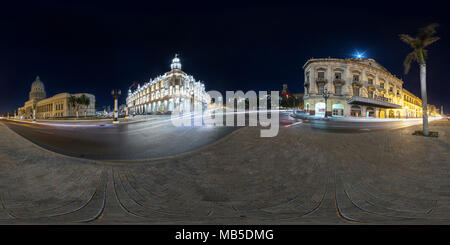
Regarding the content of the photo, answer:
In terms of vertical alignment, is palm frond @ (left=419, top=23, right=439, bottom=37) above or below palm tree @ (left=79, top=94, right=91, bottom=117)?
below

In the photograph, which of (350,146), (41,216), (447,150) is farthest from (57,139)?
(447,150)

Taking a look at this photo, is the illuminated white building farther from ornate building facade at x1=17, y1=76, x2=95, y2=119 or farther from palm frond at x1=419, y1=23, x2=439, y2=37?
palm frond at x1=419, y1=23, x2=439, y2=37

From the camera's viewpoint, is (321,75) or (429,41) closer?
(429,41)

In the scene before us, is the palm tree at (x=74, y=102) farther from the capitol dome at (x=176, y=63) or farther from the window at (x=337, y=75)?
the window at (x=337, y=75)

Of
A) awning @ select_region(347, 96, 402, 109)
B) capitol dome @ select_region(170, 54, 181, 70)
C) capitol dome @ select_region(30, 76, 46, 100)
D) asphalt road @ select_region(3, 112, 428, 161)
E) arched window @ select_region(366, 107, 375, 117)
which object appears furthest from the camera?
capitol dome @ select_region(170, 54, 181, 70)

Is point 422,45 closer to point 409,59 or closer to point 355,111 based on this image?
point 409,59

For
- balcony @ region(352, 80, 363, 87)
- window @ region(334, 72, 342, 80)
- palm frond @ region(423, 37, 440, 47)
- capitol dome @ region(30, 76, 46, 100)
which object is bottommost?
palm frond @ region(423, 37, 440, 47)

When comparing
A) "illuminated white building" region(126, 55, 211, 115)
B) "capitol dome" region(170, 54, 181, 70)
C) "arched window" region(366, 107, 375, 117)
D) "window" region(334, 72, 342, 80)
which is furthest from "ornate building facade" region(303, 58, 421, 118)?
"capitol dome" region(170, 54, 181, 70)

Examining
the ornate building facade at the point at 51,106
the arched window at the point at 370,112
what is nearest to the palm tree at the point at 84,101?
the ornate building facade at the point at 51,106

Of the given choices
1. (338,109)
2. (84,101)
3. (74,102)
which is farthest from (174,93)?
(338,109)

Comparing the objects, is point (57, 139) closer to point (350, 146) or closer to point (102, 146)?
point (102, 146)

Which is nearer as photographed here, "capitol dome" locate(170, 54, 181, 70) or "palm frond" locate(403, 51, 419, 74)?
"palm frond" locate(403, 51, 419, 74)

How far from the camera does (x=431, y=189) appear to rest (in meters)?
3.33

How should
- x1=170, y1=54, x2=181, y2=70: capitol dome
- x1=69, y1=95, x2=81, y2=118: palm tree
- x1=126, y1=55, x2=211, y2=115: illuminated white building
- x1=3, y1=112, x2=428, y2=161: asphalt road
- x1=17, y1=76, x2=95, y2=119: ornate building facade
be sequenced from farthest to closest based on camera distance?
x1=170, y1=54, x2=181, y2=70: capitol dome → x1=126, y1=55, x2=211, y2=115: illuminated white building → x1=17, y1=76, x2=95, y2=119: ornate building facade → x1=69, y1=95, x2=81, y2=118: palm tree → x1=3, y1=112, x2=428, y2=161: asphalt road
